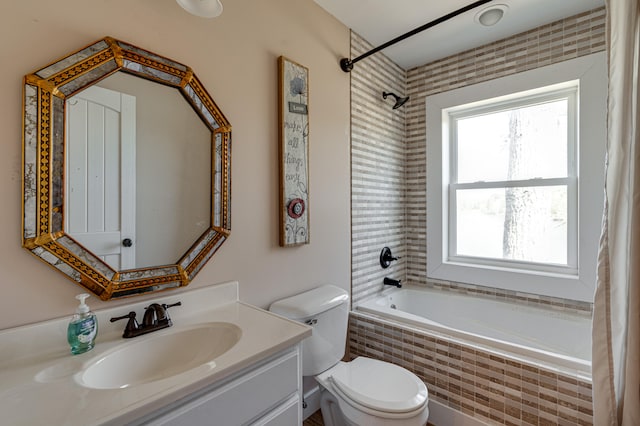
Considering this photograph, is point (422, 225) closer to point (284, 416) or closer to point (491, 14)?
point (491, 14)

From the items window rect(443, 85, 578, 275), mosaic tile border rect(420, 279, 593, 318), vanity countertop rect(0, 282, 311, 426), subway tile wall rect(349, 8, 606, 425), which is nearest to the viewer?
vanity countertop rect(0, 282, 311, 426)

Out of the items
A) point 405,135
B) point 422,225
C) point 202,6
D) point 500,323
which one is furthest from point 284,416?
point 405,135

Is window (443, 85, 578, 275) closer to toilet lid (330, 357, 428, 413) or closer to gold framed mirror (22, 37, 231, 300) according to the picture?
toilet lid (330, 357, 428, 413)

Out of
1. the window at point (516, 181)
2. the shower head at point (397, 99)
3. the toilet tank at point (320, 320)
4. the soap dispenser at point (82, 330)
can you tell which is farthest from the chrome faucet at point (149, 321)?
the window at point (516, 181)

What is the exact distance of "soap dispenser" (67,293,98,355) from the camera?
33.9 inches

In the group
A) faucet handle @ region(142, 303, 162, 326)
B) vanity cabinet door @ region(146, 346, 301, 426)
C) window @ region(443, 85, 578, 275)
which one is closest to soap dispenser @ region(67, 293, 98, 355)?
faucet handle @ region(142, 303, 162, 326)

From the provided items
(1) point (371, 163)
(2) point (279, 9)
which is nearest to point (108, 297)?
(2) point (279, 9)

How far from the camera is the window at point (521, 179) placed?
6.09 ft

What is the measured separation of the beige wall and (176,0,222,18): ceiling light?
277mm

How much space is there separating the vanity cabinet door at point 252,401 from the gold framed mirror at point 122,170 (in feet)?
1.68

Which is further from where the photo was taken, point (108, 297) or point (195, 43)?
point (195, 43)

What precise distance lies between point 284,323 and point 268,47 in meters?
1.36

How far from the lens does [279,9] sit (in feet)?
5.19

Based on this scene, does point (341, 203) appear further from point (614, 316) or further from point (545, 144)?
point (545, 144)
